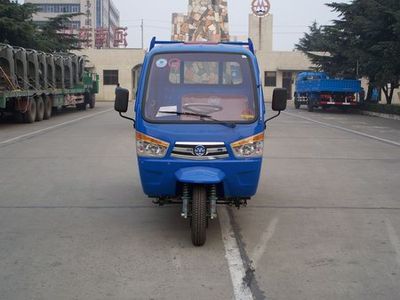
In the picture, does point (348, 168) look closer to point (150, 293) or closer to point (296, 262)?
point (296, 262)

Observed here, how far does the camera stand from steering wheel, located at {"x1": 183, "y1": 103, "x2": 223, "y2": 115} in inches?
248

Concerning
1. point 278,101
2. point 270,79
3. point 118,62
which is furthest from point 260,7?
point 278,101

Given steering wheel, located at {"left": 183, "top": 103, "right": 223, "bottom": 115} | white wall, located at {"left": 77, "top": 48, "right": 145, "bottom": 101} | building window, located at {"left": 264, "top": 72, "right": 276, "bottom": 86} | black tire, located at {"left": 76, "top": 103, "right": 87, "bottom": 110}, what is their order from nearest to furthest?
steering wheel, located at {"left": 183, "top": 103, "right": 223, "bottom": 115}
black tire, located at {"left": 76, "top": 103, "right": 87, "bottom": 110}
white wall, located at {"left": 77, "top": 48, "right": 145, "bottom": 101}
building window, located at {"left": 264, "top": 72, "right": 276, "bottom": 86}

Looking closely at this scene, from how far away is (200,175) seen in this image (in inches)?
227

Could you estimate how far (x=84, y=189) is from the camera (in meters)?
8.89

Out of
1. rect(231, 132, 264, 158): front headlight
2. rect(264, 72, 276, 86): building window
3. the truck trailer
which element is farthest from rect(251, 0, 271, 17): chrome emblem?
rect(231, 132, 264, 158): front headlight

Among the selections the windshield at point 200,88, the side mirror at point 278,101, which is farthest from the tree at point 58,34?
the side mirror at point 278,101

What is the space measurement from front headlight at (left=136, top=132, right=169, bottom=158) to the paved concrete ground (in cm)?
95

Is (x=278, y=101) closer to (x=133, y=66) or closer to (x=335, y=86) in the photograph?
(x=335, y=86)

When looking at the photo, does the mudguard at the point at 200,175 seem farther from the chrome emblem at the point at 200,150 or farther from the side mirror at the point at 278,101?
the side mirror at the point at 278,101

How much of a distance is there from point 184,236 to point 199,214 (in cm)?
61

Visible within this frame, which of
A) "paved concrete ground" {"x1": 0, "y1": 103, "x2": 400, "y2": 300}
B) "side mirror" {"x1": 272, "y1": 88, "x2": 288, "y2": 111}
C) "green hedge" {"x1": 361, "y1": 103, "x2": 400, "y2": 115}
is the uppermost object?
"side mirror" {"x1": 272, "y1": 88, "x2": 288, "y2": 111}

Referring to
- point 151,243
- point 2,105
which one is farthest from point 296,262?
point 2,105

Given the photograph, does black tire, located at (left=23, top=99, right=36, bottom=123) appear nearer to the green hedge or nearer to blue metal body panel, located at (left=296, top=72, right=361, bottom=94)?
blue metal body panel, located at (left=296, top=72, right=361, bottom=94)
